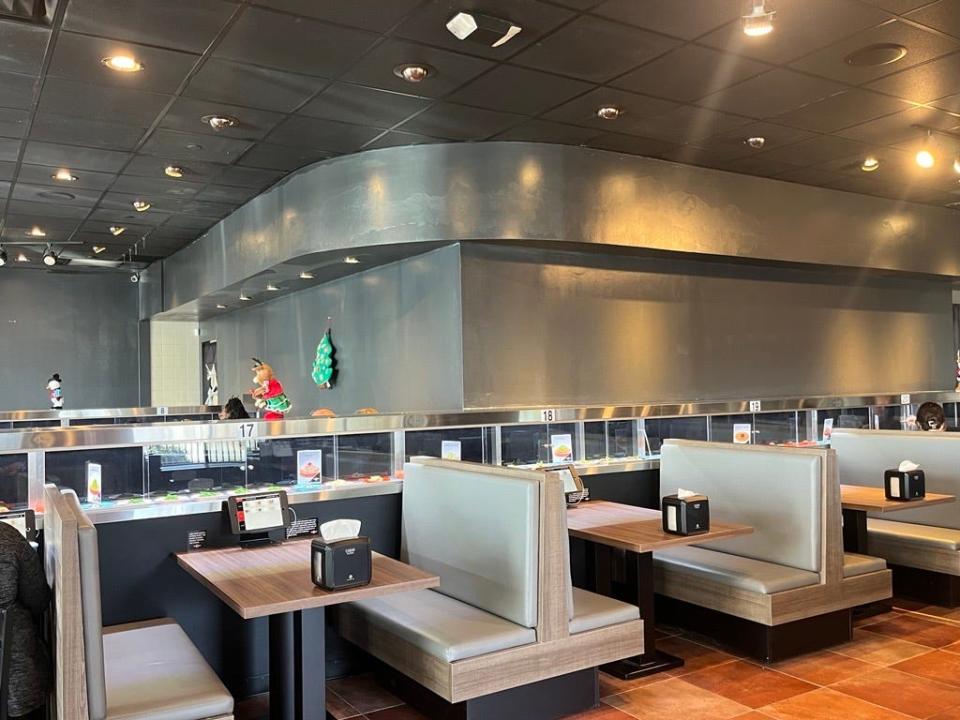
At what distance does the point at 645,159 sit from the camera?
6.56 metres

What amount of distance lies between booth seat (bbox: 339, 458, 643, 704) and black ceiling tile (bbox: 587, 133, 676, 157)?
10.6ft

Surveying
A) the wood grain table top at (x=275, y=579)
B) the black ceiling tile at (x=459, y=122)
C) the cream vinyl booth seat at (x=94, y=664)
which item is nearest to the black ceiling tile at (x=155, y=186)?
the black ceiling tile at (x=459, y=122)

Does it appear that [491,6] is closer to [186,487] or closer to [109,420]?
[186,487]

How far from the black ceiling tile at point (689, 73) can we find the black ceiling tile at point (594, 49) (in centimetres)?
11

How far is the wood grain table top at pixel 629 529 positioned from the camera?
377cm

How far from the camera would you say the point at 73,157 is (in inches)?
247

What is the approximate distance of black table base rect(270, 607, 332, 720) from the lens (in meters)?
3.02

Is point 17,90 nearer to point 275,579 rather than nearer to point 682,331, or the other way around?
point 275,579

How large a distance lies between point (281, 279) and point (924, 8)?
599 cm

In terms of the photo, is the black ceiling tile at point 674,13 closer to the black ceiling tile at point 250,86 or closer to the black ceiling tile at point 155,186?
the black ceiling tile at point 250,86

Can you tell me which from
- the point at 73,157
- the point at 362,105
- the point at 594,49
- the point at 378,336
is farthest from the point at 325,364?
the point at 594,49

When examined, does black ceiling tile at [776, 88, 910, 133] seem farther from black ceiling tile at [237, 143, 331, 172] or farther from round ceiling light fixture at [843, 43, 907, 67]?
black ceiling tile at [237, 143, 331, 172]

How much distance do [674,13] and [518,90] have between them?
1238mm

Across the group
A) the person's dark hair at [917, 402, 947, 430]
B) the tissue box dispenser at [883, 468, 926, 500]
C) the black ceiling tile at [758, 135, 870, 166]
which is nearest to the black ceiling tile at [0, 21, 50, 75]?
the black ceiling tile at [758, 135, 870, 166]
